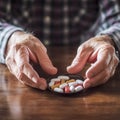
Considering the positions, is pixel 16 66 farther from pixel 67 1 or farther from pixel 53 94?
pixel 67 1

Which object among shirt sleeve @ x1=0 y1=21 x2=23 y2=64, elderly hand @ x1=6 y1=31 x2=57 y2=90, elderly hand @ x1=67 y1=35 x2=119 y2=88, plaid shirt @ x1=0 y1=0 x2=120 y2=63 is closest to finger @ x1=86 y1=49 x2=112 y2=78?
elderly hand @ x1=67 y1=35 x2=119 y2=88

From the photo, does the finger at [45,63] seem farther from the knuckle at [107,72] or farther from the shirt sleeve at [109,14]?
the shirt sleeve at [109,14]

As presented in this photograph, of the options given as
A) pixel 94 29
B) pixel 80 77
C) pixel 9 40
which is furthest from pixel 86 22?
pixel 80 77

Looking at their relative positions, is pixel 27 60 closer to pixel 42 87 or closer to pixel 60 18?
pixel 42 87

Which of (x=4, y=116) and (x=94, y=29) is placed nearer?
(x=4, y=116)

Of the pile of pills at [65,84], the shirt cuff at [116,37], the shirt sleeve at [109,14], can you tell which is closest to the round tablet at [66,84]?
the pile of pills at [65,84]

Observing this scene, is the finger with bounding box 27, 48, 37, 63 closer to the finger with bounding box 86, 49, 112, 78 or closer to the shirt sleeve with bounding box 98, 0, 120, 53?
the finger with bounding box 86, 49, 112, 78
